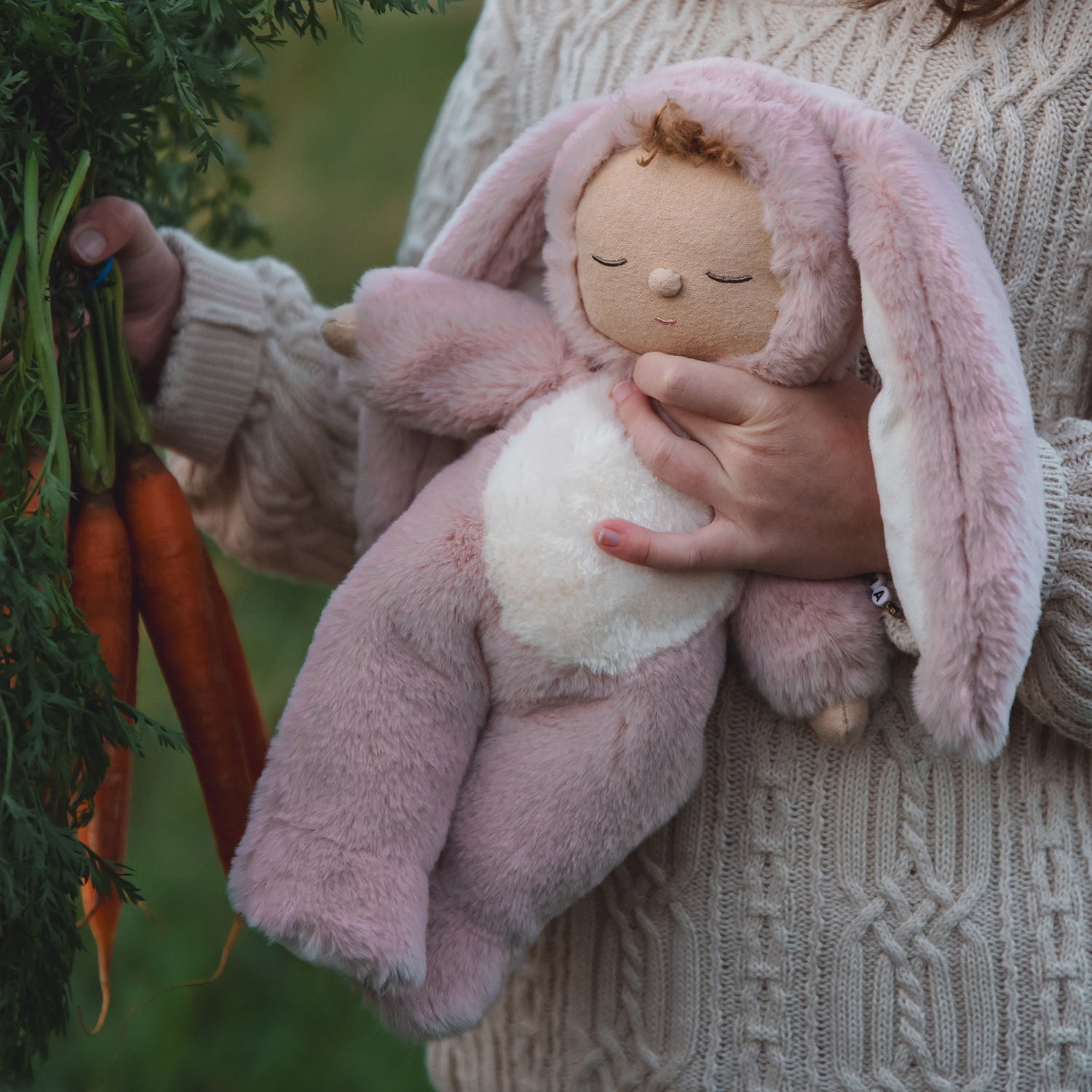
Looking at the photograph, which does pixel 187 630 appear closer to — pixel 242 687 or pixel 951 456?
pixel 242 687

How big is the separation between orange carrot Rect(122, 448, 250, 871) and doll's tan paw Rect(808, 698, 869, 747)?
1.59 ft

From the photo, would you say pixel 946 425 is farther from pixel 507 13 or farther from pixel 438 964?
pixel 507 13

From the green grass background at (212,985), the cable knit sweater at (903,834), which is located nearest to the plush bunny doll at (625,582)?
the cable knit sweater at (903,834)

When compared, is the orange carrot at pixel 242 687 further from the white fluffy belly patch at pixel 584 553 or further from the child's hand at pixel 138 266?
the white fluffy belly patch at pixel 584 553

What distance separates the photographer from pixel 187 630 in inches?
37.9

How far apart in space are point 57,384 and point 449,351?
26cm

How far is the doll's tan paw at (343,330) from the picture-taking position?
0.86 m

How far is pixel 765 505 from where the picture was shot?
0.76 m

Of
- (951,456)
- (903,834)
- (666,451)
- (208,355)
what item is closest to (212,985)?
(208,355)

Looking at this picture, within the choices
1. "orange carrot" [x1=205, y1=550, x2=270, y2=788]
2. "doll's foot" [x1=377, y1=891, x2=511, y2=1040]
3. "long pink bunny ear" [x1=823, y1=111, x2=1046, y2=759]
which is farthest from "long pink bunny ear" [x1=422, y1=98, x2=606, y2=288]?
→ "doll's foot" [x1=377, y1=891, x2=511, y2=1040]

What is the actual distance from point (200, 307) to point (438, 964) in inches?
21.4

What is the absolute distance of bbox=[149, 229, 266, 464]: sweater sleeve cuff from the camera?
38.0 inches

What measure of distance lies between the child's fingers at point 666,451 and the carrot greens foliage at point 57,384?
0.29m

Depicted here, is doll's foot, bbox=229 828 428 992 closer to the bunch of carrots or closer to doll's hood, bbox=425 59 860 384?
the bunch of carrots
